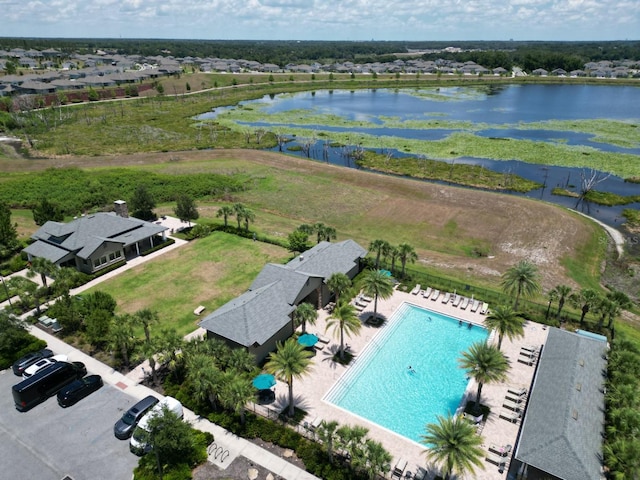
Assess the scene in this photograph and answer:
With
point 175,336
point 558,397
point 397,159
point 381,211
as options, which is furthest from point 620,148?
point 175,336

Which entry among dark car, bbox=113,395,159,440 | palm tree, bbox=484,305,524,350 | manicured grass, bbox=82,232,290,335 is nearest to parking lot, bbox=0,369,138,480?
dark car, bbox=113,395,159,440

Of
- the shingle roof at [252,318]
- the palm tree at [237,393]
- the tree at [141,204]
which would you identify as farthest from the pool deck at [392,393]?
the tree at [141,204]

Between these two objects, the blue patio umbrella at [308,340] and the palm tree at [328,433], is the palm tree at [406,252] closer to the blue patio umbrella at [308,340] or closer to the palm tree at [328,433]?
the blue patio umbrella at [308,340]

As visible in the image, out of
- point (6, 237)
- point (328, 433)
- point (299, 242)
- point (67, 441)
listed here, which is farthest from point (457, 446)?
point (6, 237)

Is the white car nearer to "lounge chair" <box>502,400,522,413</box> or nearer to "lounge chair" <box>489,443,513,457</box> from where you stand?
"lounge chair" <box>489,443,513,457</box>

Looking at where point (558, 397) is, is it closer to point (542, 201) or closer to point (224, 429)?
point (224, 429)

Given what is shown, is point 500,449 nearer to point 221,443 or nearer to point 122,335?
point 221,443
